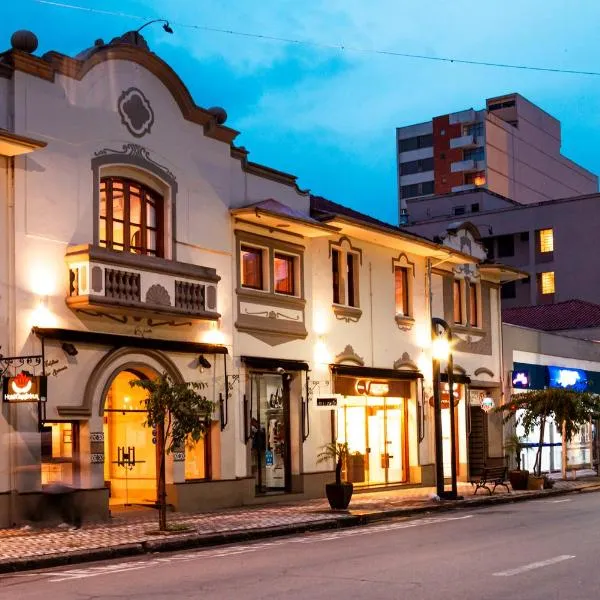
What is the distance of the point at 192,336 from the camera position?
24.9 meters

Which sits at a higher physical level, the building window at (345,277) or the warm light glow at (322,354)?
the building window at (345,277)

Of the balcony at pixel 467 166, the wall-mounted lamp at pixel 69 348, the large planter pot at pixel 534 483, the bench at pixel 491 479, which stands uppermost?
the balcony at pixel 467 166

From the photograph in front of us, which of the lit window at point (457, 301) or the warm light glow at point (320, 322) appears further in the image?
the lit window at point (457, 301)

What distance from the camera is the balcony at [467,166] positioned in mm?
94188

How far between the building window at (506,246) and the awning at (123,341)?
4984cm

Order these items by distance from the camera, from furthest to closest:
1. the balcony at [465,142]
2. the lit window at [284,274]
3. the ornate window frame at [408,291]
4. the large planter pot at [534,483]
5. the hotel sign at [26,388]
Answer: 1. the balcony at [465,142]
2. the ornate window frame at [408,291]
3. the large planter pot at [534,483]
4. the lit window at [284,274]
5. the hotel sign at [26,388]

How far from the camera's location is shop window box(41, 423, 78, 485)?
2147 centimetres

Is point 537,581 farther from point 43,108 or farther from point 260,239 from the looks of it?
point 260,239

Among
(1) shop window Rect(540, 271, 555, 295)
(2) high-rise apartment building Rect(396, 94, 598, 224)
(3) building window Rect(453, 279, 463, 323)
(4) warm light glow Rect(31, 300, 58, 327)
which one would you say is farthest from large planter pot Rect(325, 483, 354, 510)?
(2) high-rise apartment building Rect(396, 94, 598, 224)

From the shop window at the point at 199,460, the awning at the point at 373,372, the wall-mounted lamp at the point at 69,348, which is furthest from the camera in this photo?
the awning at the point at 373,372

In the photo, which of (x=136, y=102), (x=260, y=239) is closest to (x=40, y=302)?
(x=136, y=102)

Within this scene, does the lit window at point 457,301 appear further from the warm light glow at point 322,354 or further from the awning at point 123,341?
the awning at point 123,341

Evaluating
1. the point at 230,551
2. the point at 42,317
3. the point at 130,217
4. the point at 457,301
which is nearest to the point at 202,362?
the point at 130,217

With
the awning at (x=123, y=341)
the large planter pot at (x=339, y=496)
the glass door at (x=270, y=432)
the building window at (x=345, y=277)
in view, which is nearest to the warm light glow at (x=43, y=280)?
Answer: the awning at (x=123, y=341)
